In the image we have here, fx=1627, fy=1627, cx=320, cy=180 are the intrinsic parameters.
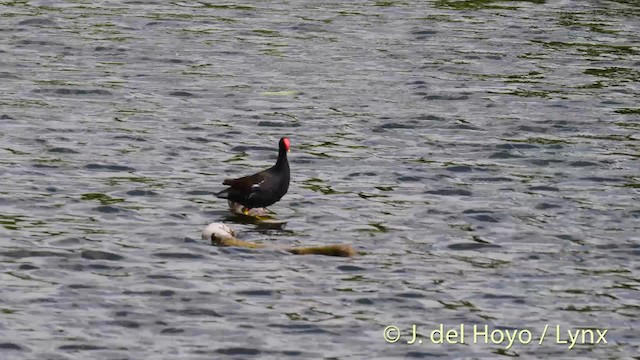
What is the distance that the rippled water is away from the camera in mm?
15594

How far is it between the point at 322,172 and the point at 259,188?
263cm

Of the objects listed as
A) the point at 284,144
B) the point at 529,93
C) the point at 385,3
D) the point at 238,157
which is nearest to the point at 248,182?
the point at 284,144

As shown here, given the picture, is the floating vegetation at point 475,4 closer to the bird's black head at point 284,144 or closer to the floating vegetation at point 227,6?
the floating vegetation at point 227,6

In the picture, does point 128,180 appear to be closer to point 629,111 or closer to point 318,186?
point 318,186

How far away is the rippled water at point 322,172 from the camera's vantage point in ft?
51.2

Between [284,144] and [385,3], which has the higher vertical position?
[284,144]

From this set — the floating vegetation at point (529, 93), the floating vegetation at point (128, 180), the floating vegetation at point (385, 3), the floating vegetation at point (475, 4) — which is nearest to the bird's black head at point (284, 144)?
the floating vegetation at point (128, 180)

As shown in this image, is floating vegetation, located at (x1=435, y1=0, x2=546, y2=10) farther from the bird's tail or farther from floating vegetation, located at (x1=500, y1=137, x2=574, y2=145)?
the bird's tail

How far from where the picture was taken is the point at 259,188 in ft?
63.1

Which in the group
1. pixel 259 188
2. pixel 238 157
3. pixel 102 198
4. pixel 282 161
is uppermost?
pixel 282 161

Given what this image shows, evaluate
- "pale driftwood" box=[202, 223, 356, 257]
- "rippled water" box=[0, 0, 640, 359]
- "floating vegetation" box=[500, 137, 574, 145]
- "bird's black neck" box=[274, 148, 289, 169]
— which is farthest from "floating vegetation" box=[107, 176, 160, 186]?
"floating vegetation" box=[500, 137, 574, 145]

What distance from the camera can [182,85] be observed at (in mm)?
26938

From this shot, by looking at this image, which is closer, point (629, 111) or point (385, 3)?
point (629, 111)

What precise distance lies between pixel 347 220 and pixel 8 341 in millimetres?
5542
